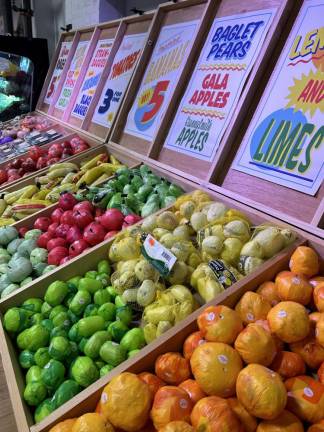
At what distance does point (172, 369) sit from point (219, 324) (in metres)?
0.21

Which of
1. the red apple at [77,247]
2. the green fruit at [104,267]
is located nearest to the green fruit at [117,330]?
the green fruit at [104,267]

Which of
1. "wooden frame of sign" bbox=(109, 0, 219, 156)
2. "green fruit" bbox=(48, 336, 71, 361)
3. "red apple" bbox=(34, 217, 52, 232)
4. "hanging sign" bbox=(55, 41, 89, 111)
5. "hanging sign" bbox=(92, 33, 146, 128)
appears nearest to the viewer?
"green fruit" bbox=(48, 336, 71, 361)

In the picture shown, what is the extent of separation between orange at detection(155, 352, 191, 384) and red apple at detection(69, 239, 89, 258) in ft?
3.38

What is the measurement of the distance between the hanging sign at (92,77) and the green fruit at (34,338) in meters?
2.95

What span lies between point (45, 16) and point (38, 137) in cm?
560

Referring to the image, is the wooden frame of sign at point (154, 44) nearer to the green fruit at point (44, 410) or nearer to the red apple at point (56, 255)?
the red apple at point (56, 255)

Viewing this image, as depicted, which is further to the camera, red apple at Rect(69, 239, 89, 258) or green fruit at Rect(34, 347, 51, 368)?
red apple at Rect(69, 239, 89, 258)

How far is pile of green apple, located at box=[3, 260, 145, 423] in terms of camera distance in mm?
1459

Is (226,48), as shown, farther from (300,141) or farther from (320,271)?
(320,271)

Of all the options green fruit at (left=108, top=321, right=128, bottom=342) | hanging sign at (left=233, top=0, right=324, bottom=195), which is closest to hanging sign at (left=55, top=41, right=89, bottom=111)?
hanging sign at (left=233, top=0, right=324, bottom=195)

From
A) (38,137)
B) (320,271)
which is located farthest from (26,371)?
(38,137)

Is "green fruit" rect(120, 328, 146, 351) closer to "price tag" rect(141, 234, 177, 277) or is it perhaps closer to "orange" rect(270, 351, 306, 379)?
"price tag" rect(141, 234, 177, 277)

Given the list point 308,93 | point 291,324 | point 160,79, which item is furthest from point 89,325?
point 160,79

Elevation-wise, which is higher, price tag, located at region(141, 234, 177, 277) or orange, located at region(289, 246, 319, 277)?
orange, located at region(289, 246, 319, 277)
